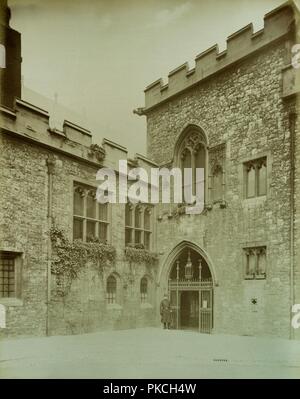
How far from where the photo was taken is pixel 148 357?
378 inches

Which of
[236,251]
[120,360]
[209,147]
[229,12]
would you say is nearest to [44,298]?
[120,360]

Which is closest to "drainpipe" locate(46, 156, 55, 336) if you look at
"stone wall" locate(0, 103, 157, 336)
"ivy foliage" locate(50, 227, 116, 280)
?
"stone wall" locate(0, 103, 157, 336)

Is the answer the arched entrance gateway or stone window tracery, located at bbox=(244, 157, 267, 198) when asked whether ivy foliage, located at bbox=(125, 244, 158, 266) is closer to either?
the arched entrance gateway

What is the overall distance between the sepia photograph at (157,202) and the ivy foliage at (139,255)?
6 centimetres

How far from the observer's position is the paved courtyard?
816 cm

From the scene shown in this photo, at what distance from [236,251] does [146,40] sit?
6.46m

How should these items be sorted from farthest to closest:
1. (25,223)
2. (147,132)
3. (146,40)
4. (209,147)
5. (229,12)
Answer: (147,132) → (209,147) → (25,223) → (146,40) → (229,12)

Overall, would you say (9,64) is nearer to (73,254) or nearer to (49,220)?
(49,220)

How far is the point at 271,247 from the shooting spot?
42.5 feet

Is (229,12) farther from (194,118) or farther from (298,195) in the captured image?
(194,118)

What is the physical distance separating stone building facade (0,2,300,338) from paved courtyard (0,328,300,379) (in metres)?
1.20

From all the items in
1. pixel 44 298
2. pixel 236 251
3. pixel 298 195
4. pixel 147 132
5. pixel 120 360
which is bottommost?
pixel 120 360

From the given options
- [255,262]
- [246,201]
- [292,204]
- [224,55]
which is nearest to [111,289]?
[255,262]

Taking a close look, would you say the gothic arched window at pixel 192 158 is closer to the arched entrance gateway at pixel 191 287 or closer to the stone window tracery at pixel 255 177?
the stone window tracery at pixel 255 177
